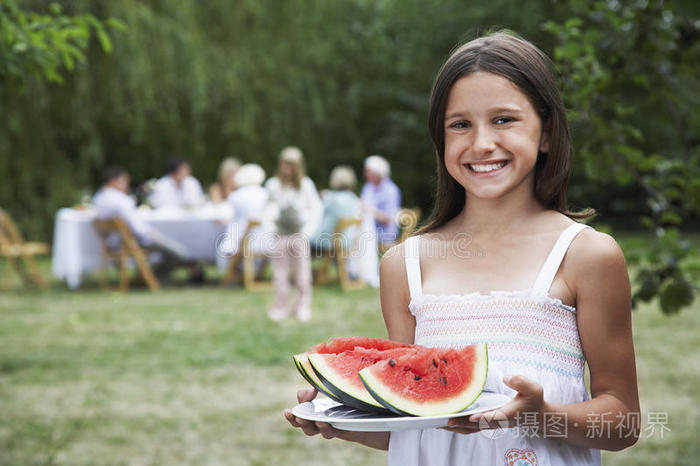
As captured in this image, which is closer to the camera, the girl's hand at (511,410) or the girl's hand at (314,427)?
the girl's hand at (511,410)

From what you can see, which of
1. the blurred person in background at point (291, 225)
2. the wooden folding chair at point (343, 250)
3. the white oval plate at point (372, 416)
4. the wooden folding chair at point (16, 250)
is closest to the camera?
the white oval plate at point (372, 416)

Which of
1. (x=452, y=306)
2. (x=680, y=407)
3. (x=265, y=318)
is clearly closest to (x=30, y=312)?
(x=265, y=318)

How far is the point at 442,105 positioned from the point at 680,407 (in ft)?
12.8

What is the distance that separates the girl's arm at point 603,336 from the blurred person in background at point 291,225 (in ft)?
21.5

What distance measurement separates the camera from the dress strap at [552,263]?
1567 millimetres

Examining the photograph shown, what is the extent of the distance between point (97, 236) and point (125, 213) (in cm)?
81

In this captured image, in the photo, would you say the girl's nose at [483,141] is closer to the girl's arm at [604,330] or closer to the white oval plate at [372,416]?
the girl's arm at [604,330]

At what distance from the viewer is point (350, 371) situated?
1.55 m

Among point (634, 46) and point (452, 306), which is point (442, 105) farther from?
point (634, 46)

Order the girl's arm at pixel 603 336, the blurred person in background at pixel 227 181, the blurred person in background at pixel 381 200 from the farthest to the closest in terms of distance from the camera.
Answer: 1. the blurred person in background at pixel 227 181
2. the blurred person in background at pixel 381 200
3. the girl's arm at pixel 603 336

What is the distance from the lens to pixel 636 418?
63.7 inches

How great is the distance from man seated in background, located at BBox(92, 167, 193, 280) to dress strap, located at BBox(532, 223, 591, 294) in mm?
9411

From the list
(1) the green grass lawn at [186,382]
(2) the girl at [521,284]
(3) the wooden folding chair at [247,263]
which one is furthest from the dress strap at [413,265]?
(3) the wooden folding chair at [247,263]

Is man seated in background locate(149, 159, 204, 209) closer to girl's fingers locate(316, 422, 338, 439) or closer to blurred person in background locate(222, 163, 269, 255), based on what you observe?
blurred person in background locate(222, 163, 269, 255)
